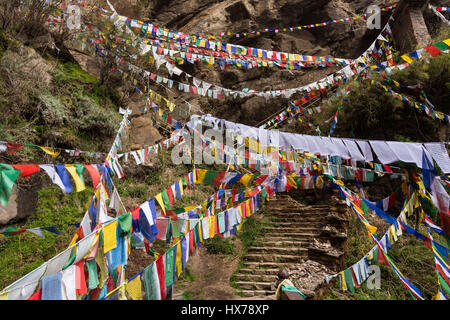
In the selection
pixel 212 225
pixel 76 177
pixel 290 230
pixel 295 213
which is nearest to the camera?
pixel 76 177

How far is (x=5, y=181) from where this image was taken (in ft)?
9.46

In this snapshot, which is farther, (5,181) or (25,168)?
(25,168)

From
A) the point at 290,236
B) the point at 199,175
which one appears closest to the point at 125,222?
the point at 199,175

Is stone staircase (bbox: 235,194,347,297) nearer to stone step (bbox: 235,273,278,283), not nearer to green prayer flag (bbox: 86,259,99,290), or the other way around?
stone step (bbox: 235,273,278,283)

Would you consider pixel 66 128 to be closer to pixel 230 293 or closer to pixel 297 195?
pixel 230 293

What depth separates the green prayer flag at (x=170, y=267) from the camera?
345cm

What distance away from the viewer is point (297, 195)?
12062mm

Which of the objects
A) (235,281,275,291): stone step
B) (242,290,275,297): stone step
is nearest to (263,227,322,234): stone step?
(235,281,275,291): stone step

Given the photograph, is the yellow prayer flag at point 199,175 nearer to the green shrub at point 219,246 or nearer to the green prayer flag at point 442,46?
the green shrub at point 219,246

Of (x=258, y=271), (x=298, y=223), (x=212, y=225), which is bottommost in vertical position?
(x=258, y=271)

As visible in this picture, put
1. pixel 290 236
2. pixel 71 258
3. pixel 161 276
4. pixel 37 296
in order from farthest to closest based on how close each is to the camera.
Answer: pixel 290 236 → pixel 161 276 → pixel 71 258 → pixel 37 296

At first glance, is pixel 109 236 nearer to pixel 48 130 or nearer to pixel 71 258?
pixel 71 258

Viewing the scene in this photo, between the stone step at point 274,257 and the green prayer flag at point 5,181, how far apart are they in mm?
6709

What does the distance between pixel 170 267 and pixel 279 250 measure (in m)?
5.48
